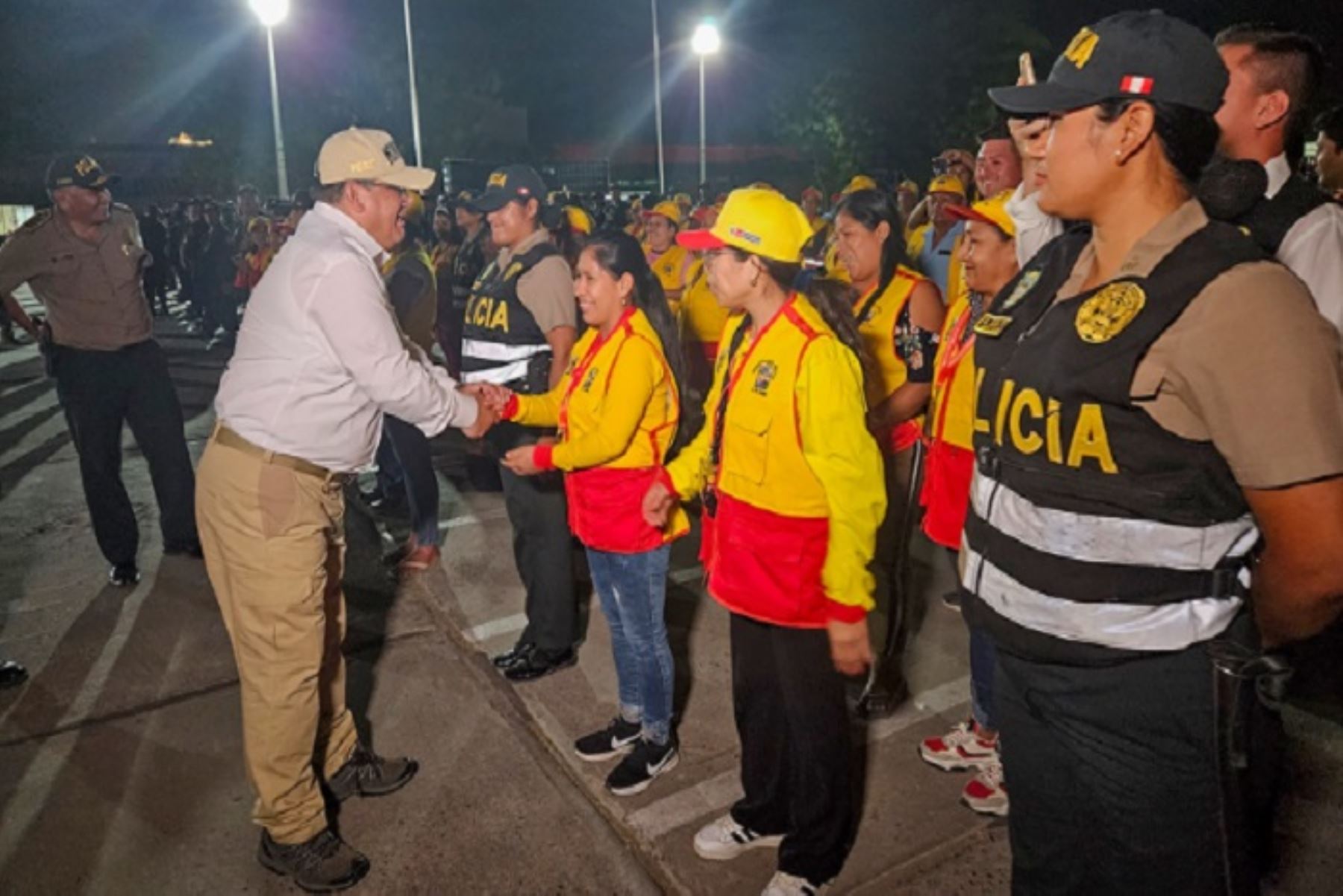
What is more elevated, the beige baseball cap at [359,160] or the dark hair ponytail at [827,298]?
the beige baseball cap at [359,160]

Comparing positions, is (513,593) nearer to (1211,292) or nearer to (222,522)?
(222,522)

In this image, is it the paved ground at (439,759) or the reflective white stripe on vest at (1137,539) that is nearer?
the reflective white stripe on vest at (1137,539)

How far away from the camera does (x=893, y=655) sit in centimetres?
368

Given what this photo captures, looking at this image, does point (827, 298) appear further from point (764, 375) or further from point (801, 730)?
point (801, 730)

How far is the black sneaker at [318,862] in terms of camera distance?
2.76 metres

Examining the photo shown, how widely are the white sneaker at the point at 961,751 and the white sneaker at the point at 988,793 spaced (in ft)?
0.20

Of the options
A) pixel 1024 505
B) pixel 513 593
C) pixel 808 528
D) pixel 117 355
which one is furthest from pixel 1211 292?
pixel 117 355

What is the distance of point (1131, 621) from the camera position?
151 centimetres

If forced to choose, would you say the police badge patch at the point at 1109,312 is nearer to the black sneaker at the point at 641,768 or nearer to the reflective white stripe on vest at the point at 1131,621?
the reflective white stripe on vest at the point at 1131,621

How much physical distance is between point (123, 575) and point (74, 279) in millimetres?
1749

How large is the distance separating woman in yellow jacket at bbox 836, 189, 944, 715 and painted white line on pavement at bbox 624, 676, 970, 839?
0.09 m

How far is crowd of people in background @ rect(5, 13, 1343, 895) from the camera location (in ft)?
5.67

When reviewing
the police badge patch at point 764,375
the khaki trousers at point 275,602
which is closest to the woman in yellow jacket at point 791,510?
the police badge patch at point 764,375

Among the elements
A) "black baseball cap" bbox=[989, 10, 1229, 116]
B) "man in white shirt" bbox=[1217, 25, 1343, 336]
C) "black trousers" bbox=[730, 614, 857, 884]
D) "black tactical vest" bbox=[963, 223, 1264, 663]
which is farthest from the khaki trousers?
"man in white shirt" bbox=[1217, 25, 1343, 336]
